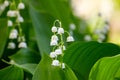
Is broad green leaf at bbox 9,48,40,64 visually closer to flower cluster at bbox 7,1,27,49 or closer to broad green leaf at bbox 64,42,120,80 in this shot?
flower cluster at bbox 7,1,27,49

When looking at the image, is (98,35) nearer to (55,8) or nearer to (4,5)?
(55,8)

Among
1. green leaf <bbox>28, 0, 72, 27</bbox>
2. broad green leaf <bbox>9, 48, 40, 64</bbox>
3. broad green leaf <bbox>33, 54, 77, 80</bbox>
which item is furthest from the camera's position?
green leaf <bbox>28, 0, 72, 27</bbox>

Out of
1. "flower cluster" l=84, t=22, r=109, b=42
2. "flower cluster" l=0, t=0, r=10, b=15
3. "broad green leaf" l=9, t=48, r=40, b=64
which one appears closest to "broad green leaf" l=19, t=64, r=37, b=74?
"broad green leaf" l=9, t=48, r=40, b=64

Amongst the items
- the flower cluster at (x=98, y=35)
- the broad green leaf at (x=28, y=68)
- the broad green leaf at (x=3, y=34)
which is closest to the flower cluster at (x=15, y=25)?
the broad green leaf at (x=3, y=34)

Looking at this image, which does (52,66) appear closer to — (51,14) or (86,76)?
(86,76)

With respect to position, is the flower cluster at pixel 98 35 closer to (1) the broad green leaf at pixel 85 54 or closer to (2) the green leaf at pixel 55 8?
(2) the green leaf at pixel 55 8

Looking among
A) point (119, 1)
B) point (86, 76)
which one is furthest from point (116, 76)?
point (119, 1)
